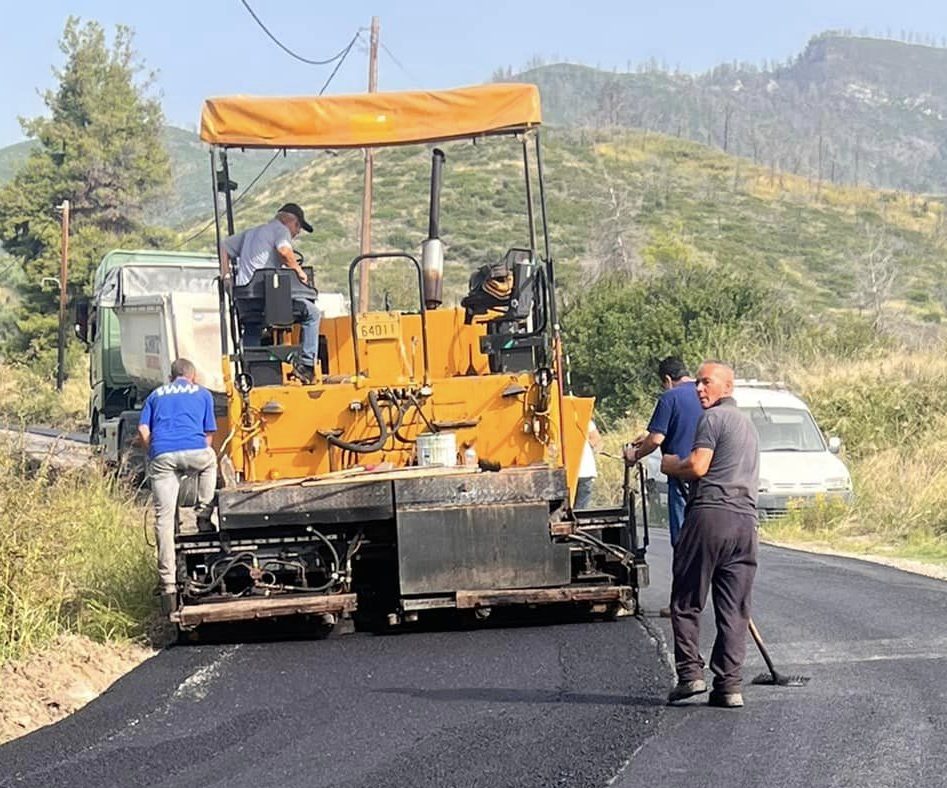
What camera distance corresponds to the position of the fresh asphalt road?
19.8ft

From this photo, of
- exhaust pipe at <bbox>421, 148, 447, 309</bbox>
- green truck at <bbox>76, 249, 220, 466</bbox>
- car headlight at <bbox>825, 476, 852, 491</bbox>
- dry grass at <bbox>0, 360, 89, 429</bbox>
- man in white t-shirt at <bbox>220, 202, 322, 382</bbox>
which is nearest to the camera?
man in white t-shirt at <bbox>220, 202, 322, 382</bbox>

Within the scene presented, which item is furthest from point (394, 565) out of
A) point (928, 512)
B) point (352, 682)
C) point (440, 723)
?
point (928, 512)

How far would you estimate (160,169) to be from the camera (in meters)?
47.9

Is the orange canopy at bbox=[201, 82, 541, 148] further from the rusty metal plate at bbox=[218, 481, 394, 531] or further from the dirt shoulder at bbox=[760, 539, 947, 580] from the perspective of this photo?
the dirt shoulder at bbox=[760, 539, 947, 580]

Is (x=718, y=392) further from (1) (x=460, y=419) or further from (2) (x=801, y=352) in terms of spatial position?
(2) (x=801, y=352)

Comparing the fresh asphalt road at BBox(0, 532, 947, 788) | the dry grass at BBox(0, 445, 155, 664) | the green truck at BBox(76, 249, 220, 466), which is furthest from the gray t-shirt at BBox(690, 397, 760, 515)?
the green truck at BBox(76, 249, 220, 466)

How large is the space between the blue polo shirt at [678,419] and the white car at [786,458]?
22.3 feet

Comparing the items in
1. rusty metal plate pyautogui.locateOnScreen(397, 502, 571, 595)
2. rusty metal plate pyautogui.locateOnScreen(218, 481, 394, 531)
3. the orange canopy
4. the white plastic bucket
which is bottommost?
rusty metal plate pyautogui.locateOnScreen(397, 502, 571, 595)

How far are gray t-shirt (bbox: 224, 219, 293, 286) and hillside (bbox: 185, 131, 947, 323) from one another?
28.5 m

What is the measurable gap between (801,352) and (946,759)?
911 inches

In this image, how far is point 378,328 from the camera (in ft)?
32.4

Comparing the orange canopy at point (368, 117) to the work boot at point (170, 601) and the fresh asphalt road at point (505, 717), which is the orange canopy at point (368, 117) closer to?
the work boot at point (170, 601)

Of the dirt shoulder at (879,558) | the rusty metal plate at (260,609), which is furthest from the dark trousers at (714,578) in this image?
the dirt shoulder at (879,558)

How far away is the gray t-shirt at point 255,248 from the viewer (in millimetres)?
9867
